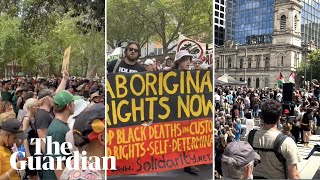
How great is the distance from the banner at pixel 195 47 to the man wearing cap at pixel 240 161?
3.06 ft

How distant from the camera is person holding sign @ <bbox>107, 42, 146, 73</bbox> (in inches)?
141

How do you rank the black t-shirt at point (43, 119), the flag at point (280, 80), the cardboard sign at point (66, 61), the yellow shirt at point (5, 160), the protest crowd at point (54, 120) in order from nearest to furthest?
the yellow shirt at point (5, 160) < the protest crowd at point (54, 120) < the black t-shirt at point (43, 119) < the cardboard sign at point (66, 61) < the flag at point (280, 80)

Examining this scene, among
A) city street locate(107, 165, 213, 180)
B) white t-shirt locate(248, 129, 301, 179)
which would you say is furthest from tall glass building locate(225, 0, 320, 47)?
white t-shirt locate(248, 129, 301, 179)

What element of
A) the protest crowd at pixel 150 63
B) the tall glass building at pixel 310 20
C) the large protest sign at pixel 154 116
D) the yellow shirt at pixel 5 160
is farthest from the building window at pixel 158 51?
the tall glass building at pixel 310 20

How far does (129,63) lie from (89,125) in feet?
2.48

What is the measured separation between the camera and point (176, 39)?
362cm

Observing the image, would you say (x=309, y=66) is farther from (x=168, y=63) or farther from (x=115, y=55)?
(x=115, y=55)

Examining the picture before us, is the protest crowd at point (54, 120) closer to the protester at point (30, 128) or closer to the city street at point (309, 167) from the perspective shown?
the protester at point (30, 128)

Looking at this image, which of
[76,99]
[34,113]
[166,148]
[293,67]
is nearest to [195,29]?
[166,148]

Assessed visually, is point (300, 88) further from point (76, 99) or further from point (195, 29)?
point (76, 99)

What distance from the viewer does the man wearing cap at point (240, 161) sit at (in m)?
3.01

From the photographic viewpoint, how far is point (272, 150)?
310 cm

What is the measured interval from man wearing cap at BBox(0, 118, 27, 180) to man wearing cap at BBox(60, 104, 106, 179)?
19.7 inches

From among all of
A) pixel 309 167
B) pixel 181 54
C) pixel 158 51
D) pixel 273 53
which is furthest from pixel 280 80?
pixel 158 51
